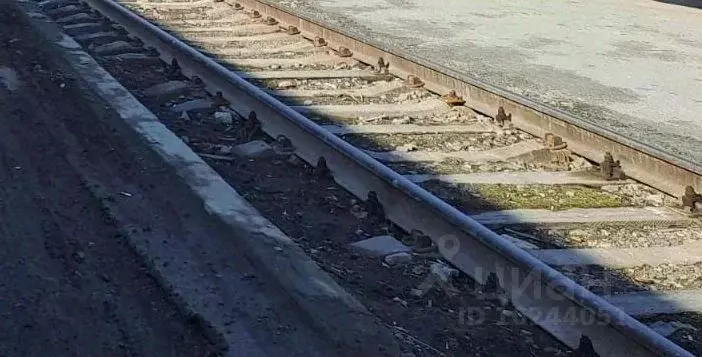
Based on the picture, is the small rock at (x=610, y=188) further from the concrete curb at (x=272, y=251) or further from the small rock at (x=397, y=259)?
the concrete curb at (x=272, y=251)

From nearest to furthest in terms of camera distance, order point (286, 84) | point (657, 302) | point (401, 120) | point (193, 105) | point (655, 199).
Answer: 1. point (657, 302)
2. point (655, 199)
3. point (401, 120)
4. point (193, 105)
5. point (286, 84)

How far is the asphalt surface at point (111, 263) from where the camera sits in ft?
14.6

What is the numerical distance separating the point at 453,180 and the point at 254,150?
1375 millimetres

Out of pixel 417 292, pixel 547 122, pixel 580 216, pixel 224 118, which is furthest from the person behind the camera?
pixel 224 118

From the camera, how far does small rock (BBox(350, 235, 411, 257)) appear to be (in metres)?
5.49

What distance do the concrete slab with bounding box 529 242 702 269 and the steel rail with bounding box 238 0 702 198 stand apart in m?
0.90

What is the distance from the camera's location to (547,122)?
780 centimetres

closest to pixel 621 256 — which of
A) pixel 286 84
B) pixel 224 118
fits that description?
pixel 224 118

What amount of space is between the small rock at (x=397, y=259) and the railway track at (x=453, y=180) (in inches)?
1.9

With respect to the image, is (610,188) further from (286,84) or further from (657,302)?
(286,84)

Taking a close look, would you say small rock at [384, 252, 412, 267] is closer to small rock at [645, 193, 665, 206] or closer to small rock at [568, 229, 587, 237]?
small rock at [568, 229, 587, 237]

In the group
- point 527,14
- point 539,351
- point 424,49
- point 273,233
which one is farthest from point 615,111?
point 527,14

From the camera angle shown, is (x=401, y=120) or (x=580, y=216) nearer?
(x=580, y=216)

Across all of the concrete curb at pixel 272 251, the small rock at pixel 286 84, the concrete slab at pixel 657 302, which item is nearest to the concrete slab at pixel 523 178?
the concrete curb at pixel 272 251
